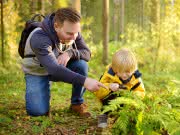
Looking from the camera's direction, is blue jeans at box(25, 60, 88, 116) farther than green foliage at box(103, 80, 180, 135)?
Yes

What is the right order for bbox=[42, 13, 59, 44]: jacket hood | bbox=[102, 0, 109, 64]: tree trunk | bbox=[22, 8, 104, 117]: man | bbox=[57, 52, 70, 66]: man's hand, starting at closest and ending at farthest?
bbox=[22, 8, 104, 117]: man
bbox=[42, 13, 59, 44]: jacket hood
bbox=[57, 52, 70, 66]: man's hand
bbox=[102, 0, 109, 64]: tree trunk

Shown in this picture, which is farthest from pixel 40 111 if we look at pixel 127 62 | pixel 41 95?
pixel 127 62

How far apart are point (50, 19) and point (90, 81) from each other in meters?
1.29

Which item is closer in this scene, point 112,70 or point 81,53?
point 112,70

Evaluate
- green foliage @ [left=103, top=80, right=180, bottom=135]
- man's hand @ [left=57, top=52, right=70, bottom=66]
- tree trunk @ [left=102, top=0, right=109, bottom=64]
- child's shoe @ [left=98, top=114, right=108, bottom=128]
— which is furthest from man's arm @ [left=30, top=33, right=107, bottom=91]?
tree trunk @ [left=102, top=0, right=109, bottom=64]

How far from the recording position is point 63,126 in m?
4.93

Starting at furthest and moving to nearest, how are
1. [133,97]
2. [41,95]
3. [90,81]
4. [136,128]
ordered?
[41,95] < [90,81] < [133,97] < [136,128]

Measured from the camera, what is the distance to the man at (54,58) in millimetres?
4598

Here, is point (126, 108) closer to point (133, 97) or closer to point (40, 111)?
point (133, 97)

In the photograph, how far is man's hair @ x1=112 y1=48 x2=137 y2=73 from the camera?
4.26 meters

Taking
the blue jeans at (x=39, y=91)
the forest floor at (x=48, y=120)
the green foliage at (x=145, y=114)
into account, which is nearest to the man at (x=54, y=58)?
the blue jeans at (x=39, y=91)

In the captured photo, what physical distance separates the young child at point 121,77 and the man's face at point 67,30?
2.16 ft

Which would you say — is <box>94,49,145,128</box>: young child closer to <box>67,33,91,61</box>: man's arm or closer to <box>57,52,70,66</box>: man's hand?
<box>57,52,70,66</box>: man's hand

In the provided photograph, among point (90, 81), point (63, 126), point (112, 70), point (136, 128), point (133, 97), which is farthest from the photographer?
point (63, 126)
